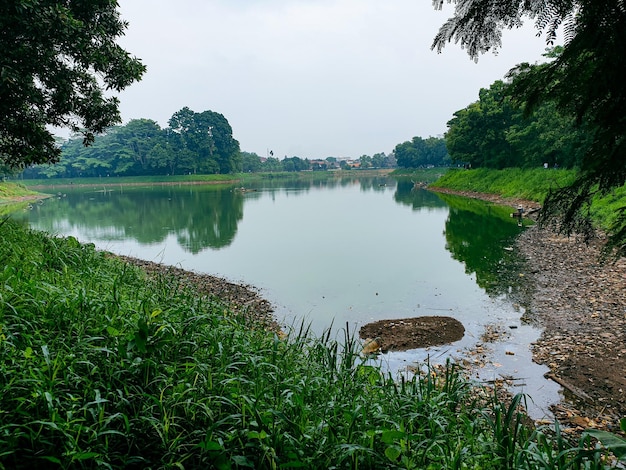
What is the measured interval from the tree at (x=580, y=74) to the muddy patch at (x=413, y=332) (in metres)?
5.04

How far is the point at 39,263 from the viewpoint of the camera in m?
6.05

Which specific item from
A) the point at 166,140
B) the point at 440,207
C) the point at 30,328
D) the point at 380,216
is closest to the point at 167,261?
the point at 30,328

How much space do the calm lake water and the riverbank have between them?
32cm

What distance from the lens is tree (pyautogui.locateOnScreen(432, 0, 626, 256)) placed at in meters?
1.93

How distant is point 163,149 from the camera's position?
6662cm

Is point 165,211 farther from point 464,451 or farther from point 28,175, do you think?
point 28,175

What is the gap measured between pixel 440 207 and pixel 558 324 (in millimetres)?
23139

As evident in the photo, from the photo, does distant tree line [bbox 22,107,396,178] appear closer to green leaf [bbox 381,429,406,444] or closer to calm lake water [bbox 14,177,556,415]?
calm lake water [bbox 14,177,556,415]

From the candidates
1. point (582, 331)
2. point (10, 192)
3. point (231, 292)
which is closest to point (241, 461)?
point (582, 331)

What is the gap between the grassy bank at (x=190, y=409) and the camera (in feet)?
7.87

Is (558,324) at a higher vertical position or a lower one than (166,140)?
lower

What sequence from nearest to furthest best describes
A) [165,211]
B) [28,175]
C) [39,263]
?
[39,263], [165,211], [28,175]

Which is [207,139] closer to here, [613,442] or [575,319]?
[575,319]

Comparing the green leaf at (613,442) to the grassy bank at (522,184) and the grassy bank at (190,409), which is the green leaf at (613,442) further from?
the grassy bank at (522,184)
